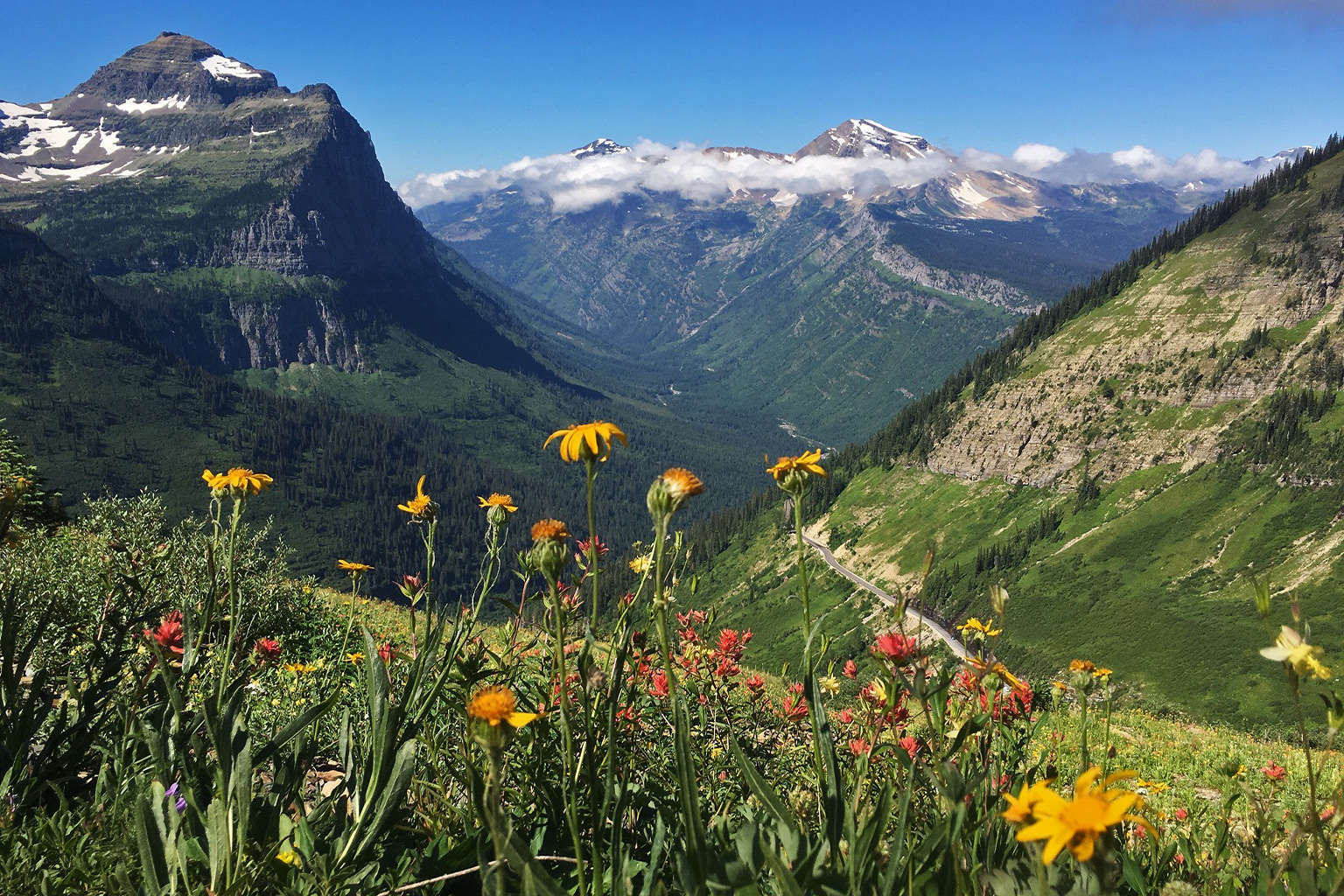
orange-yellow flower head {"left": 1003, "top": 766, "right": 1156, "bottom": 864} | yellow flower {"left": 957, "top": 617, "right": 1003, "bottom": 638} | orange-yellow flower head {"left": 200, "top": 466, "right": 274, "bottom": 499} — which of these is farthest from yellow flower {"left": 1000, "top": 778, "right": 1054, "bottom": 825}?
orange-yellow flower head {"left": 200, "top": 466, "right": 274, "bottom": 499}

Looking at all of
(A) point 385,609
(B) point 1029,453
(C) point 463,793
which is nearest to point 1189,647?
(B) point 1029,453

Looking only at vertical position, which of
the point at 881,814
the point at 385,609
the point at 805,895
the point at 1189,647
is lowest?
the point at 1189,647

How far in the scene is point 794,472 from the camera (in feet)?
10.5

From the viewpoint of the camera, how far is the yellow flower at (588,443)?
7.95 ft

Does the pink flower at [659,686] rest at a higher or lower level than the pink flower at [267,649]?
higher

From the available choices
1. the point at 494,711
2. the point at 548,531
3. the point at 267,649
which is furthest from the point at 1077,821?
the point at 267,649

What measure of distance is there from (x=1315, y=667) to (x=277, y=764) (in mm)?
3860

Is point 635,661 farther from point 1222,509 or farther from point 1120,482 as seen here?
point 1120,482

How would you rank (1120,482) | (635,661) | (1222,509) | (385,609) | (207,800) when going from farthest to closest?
(1120,482), (1222,509), (385,609), (635,661), (207,800)

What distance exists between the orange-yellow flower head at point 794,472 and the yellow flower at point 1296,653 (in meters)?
1.56

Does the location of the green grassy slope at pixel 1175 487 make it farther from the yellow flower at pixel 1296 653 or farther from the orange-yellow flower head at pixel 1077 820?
the orange-yellow flower head at pixel 1077 820

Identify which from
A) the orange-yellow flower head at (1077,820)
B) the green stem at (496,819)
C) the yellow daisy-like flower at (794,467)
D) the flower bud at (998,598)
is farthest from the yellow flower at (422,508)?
the orange-yellow flower head at (1077,820)

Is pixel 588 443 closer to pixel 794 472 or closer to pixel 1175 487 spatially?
pixel 794 472

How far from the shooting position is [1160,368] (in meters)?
179
